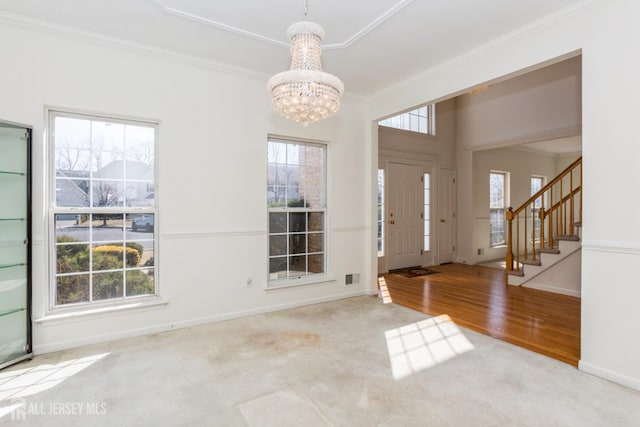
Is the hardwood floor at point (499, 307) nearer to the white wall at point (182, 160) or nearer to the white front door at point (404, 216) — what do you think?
the white front door at point (404, 216)

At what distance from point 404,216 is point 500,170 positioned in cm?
289

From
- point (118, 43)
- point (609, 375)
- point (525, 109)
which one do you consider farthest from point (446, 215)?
point (118, 43)

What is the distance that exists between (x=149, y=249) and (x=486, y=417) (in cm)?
307

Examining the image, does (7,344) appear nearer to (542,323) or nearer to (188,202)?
(188,202)

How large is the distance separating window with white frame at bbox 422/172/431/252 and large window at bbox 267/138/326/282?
3034 mm

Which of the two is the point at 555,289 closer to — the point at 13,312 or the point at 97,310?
the point at 97,310

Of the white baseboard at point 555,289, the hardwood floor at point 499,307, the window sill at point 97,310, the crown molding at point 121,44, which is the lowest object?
the hardwood floor at point 499,307

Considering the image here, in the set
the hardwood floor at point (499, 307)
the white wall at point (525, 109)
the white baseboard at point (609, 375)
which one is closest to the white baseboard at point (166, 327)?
the hardwood floor at point (499, 307)

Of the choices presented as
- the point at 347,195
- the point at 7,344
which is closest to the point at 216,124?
the point at 347,195

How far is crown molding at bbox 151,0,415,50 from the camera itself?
2518 millimetres

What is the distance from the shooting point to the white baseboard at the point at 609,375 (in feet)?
7.19

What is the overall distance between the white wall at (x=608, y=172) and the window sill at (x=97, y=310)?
3602mm

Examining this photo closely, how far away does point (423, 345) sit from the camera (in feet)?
9.50

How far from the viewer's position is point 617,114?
227cm
